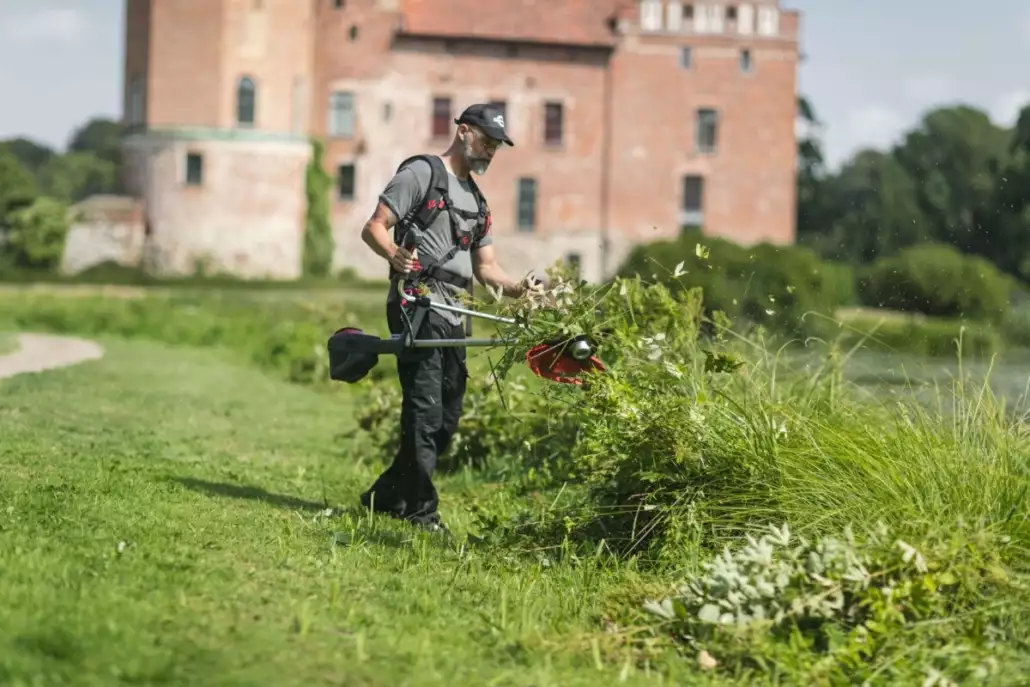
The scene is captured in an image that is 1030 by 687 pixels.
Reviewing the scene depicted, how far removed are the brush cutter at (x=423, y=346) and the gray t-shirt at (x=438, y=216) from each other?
100 mm

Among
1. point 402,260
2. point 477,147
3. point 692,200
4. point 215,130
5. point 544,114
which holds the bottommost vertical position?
point 402,260

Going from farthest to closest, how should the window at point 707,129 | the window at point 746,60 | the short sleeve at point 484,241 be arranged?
the window at point 707,129 < the window at point 746,60 < the short sleeve at point 484,241

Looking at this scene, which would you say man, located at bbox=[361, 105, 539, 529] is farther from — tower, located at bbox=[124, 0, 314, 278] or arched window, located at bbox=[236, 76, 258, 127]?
arched window, located at bbox=[236, 76, 258, 127]

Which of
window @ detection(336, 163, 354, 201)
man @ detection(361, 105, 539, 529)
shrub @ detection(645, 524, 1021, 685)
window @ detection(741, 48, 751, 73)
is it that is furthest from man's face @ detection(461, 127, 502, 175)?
window @ detection(741, 48, 751, 73)

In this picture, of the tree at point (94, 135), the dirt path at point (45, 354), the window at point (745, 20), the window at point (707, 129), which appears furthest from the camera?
the tree at point (94, 135)

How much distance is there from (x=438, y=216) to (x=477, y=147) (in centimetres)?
40

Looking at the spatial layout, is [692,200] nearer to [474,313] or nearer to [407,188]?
[407,188]

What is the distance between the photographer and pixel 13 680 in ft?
13.3

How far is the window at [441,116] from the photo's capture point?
53281 mm

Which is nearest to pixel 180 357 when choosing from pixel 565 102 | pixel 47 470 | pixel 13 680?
pixel 47 470

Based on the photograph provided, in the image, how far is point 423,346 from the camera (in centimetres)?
728

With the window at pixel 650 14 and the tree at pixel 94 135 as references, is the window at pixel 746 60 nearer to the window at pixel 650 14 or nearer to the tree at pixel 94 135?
the window at pixel 650 14

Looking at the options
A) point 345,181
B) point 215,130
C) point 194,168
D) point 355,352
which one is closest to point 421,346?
point 355,352

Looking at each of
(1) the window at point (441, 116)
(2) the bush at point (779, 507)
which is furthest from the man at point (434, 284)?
(1) the window at point (441, 116)
